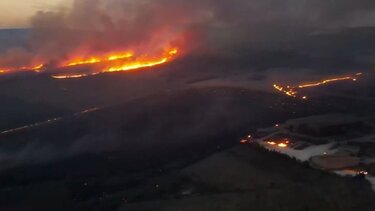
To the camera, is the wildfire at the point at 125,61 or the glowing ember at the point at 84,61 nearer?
the wildfire at the point at 125,61

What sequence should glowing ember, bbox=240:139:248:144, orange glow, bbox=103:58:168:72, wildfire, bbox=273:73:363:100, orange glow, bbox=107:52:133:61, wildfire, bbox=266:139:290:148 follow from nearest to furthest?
wildfire, bbox=266:139:290:148 < glowing ember, bbox=240:139:248:144 < wildfire, bbox=273:73:363:100 < orange glow, bbox=103:58:168:72 < orange glow, bbox=107:52:133:61

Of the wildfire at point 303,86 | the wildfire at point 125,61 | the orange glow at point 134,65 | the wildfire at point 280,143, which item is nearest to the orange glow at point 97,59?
the wildfire at point 125,61

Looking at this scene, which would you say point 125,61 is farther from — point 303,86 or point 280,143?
point 280,143

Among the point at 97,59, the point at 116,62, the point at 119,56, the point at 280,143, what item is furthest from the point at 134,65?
the point at 280,143

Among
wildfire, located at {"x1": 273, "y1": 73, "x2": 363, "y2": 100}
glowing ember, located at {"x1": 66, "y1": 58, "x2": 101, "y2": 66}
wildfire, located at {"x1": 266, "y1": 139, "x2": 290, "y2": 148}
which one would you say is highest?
glowing ember, located at {"x1": 66, "y1": 58, "x2": 101, "y2": 66}

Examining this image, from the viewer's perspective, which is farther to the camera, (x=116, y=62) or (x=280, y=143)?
(x=116, y=62)

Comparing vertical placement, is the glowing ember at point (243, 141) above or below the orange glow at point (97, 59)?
below

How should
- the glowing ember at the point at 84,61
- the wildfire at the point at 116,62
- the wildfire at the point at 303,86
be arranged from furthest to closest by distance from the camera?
the glowing ember at the point at 84,61 < the wildfire at the point at 116,62 < the wildfire at the point at 303,86

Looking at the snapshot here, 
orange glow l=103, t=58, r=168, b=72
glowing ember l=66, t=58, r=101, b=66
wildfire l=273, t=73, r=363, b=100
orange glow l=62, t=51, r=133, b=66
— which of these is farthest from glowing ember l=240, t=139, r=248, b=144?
glowing ember l=66, t=58, r=101, b=66

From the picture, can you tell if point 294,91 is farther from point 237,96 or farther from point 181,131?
point 181,131

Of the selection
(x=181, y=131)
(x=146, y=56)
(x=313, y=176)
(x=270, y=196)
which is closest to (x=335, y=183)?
(x=313, y=176)

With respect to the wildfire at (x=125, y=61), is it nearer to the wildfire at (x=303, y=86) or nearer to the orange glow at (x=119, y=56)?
the orange glow at (x=119, y=56)

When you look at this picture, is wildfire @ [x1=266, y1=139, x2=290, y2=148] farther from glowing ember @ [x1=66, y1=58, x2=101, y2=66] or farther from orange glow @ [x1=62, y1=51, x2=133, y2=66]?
glowing ember @ [x1=66, y1=58, x2=101, y2=66]
